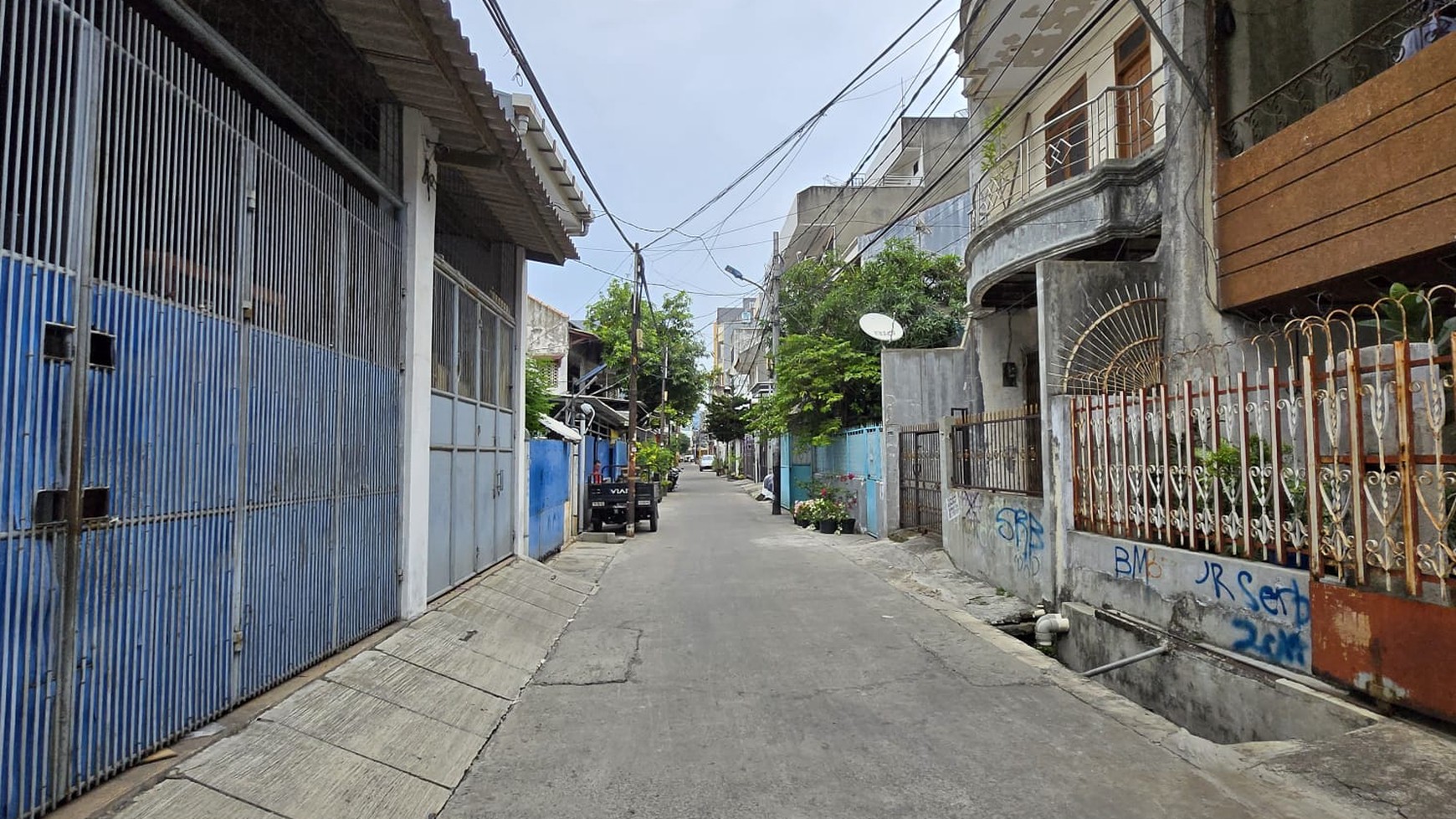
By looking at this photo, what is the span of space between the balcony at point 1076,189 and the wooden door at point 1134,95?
18mm

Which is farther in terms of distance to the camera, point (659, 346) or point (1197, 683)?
point (659, 346)

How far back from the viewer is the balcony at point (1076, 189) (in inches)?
344

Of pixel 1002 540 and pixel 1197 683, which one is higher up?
pixel 1002 540

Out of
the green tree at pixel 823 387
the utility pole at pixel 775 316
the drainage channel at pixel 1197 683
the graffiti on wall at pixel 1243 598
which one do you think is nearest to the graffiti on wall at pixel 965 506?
the drainage channel at pixel 1197 683

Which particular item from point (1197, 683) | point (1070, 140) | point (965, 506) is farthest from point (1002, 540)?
point (1070, 140)

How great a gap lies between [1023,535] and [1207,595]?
3.21 meters

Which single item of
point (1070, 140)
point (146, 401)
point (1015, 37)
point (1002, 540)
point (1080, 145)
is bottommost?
point (1002, 540)

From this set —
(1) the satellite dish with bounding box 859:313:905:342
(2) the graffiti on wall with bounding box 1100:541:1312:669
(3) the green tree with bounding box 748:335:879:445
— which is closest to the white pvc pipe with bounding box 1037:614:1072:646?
(2) the graffiti on wall with bounding box 1100:541:1312:669

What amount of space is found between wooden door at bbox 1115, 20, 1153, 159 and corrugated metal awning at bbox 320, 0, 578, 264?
788 centimetres

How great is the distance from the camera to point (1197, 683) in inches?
208

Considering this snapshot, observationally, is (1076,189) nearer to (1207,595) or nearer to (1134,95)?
(1134,95)

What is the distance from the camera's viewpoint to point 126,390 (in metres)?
3.29

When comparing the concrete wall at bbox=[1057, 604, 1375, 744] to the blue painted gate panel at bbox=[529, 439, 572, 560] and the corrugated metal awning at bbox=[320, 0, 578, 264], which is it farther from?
the blue painted gate panel at bbox=[529, 439, 572, 560]

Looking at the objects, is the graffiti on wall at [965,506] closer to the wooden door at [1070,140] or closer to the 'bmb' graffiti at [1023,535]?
the 'bmb' graffiti at [1023,535]
